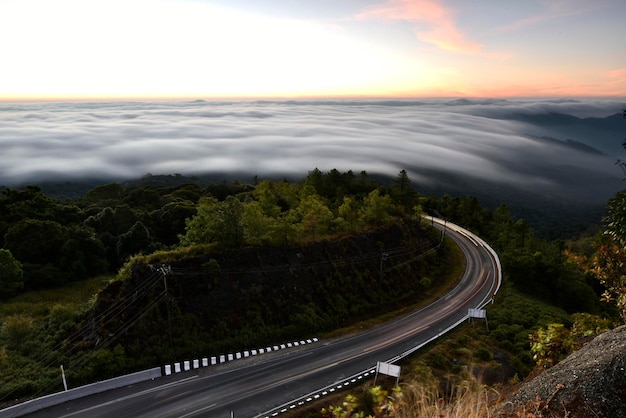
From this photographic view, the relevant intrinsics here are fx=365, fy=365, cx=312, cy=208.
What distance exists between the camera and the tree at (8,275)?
38.0 meters

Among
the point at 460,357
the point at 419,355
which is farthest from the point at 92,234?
the point at 460,357

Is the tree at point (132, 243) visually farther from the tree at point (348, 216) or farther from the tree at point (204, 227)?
the tree at point (348, 216)

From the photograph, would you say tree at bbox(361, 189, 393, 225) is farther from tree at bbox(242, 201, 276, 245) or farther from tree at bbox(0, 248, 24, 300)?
tree at bbox(0, 248, 24, 300)

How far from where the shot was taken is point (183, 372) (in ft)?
96.2

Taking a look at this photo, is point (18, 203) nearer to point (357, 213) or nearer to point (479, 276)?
point (357, 213)

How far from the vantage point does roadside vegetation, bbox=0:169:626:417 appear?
14750 millimetres

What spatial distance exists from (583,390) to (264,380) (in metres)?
25.9

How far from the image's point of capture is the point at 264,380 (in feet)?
95.2

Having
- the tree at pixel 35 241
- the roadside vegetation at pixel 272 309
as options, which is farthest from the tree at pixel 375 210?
the tree at pixel 35 241

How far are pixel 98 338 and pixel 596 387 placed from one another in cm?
3243

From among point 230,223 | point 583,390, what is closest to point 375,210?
point 230,223

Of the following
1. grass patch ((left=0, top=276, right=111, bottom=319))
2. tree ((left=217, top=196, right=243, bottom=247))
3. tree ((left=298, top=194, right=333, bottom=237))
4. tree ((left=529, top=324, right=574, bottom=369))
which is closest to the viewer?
tree ((left=529, top=324, right=574, bottom=369))

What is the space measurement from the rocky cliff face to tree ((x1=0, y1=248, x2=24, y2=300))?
1860 inches

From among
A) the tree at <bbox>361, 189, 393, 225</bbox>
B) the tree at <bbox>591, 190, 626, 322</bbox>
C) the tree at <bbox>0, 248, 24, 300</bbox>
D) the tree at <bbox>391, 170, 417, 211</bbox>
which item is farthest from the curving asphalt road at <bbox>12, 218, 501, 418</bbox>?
the tree at <bbox>391, 170, 417, 211</bbox>
